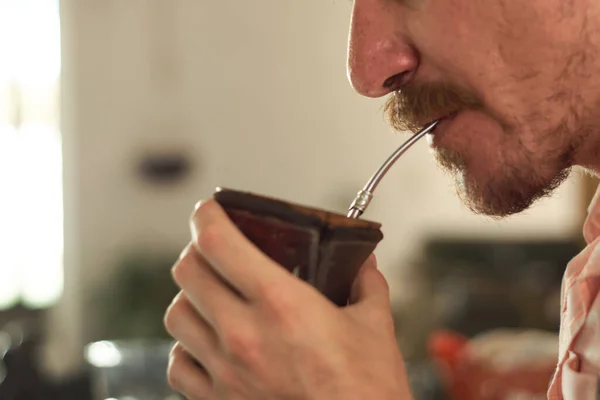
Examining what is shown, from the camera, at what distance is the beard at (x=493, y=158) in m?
0.64

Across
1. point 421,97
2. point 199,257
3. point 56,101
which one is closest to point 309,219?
point 199,257

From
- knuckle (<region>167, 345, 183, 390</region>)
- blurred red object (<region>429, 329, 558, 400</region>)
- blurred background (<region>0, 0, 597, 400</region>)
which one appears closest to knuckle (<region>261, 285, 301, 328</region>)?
knuckle (<region>167, 345, 183, 390</region>)

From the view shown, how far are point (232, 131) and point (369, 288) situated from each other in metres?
3.72

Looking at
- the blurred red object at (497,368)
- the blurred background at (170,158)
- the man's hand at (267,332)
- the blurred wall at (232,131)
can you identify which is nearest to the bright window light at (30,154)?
the blurred background at (170,158)

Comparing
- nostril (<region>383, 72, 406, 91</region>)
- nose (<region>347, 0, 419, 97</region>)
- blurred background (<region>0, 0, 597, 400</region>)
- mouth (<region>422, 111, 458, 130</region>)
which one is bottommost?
blurred background (<region>0, 0, 597, 400</region>)

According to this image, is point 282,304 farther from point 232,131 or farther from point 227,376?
point 232,131

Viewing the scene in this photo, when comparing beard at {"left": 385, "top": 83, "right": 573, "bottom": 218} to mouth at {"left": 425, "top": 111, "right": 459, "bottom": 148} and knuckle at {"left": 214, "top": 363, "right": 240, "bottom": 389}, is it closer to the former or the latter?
mouth at {"left": 425, "top": 111, "right": 459, "bottom": 148}

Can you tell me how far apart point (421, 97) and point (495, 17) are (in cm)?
9

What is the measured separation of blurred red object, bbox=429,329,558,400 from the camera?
1.55 metres

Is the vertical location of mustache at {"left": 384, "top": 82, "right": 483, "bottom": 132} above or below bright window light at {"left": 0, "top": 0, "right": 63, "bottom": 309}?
above

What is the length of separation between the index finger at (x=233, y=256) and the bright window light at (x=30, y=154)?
3.47 metres

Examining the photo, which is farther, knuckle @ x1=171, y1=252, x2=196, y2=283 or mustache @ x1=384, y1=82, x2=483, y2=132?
mustache @ x1=384, y1=82, x2=483, y2=132

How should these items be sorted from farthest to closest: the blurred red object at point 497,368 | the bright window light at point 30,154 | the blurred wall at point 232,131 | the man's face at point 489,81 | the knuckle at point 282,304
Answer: the blurred wall at point 232,131
the bright window light at point 30,154
the blurred red object at point 497,368
the man's face at point 489,81
the knuckle at point 282,304

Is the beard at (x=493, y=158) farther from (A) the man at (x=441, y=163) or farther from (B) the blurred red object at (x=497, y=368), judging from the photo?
(B) the blurred red object at (x=497, y=368)
